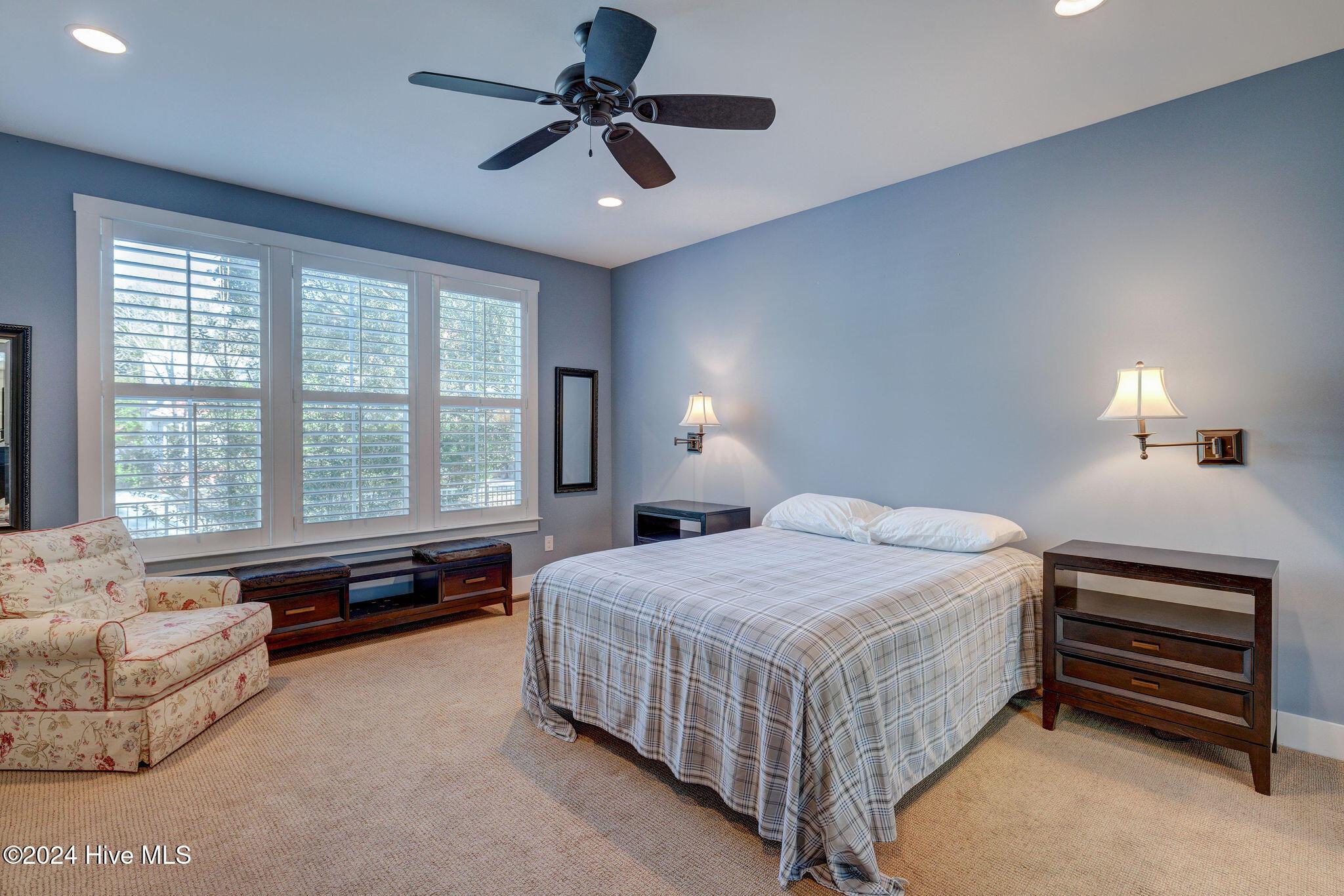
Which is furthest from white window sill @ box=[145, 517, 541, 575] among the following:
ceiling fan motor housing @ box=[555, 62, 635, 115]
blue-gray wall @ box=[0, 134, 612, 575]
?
ceiling fan motor housing @ box=[555, 62, 635, 115]

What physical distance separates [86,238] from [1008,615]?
4.68 metres

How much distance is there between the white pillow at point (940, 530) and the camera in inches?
114

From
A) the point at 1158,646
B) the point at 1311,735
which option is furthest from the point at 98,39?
the point at 1311,735

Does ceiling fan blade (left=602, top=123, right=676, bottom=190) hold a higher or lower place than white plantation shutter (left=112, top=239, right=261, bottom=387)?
higher

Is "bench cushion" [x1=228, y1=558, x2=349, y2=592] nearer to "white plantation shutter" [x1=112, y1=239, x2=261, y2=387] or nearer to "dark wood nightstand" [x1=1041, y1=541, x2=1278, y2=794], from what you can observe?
"white plantation shutter" [x1=112, y1=239, x2=261, y2=387]

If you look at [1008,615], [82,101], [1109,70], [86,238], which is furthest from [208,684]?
[1109,70]

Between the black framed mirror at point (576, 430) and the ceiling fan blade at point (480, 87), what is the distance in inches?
124

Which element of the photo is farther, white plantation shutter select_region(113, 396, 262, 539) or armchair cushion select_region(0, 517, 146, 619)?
white plantation shutter select_region(113, 396, 262, 539)

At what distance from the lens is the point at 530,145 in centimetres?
239

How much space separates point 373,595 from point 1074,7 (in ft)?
15.1

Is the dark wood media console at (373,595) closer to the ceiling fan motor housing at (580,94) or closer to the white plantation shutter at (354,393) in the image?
the white plantation shutter at (354,393)

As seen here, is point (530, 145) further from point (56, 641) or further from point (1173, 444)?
point (1173, 444)

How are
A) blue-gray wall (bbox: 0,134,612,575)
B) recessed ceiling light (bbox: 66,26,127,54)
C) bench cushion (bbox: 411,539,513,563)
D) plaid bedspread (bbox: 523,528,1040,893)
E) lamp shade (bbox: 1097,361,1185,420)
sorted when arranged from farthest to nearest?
1. bench cushion (bbox: 411,539,513,563)
2. blue-gray wall (bbox: 0,134,612,575)
3. lamp shade (bbox: 1097,361,1185,420)
4. recessed ceiling light (bbox: 66,26,127,54)
5. plaid bedspread (bbox: 523,528,1040,893)

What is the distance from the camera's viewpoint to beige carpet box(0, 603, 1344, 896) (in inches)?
69.5
